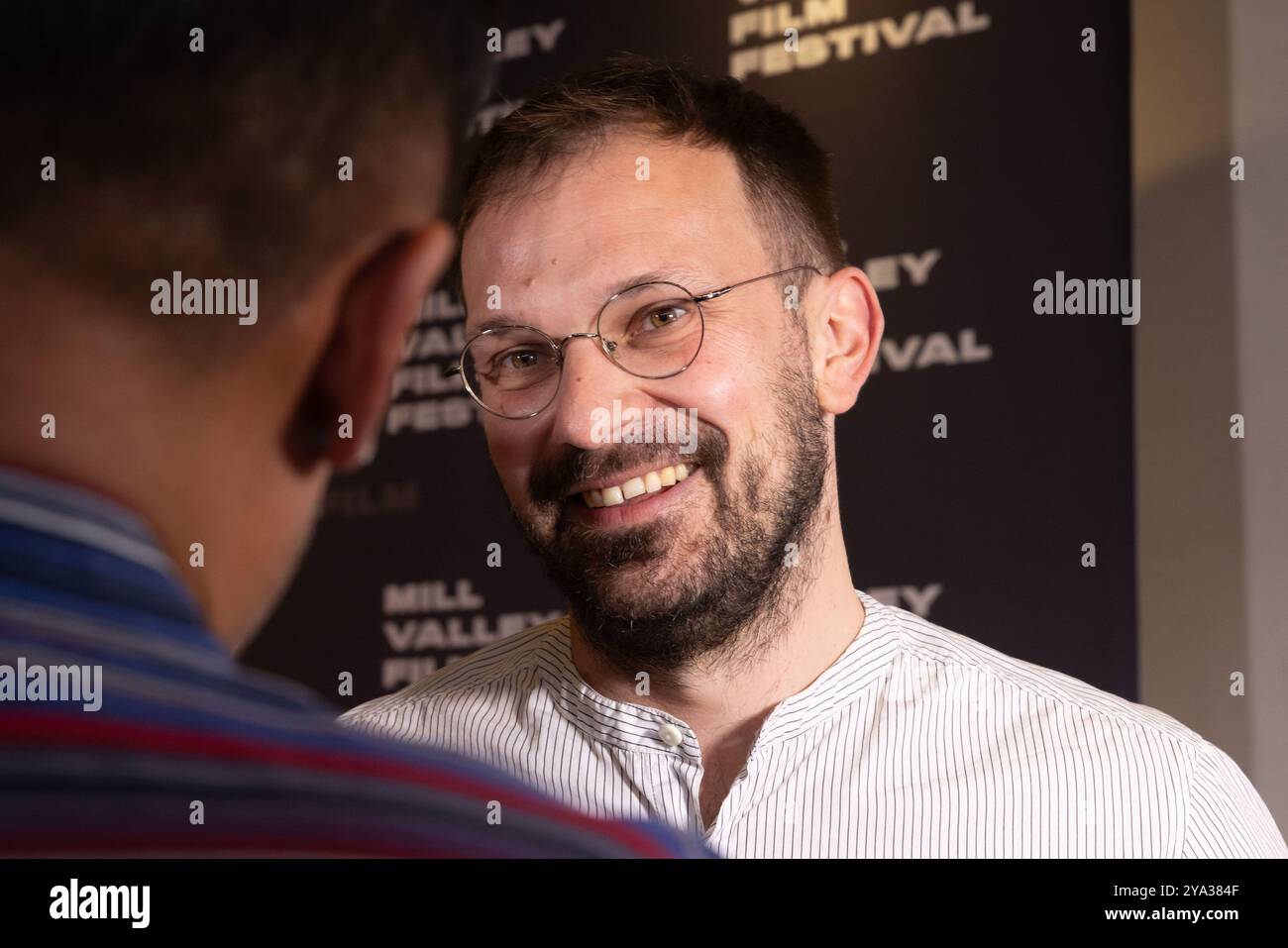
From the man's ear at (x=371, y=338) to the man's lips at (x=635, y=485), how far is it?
458mm

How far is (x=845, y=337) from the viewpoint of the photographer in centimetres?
159

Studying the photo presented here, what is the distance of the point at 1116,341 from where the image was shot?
5.45ft

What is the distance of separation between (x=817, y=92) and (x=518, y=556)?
92 cm

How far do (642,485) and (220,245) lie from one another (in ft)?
3.37

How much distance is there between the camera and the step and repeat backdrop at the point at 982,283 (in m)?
1.66

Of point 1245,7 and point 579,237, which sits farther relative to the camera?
point 1245,7

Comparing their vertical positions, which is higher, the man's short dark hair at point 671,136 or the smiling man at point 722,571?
the man's short dark hair at point 671,136

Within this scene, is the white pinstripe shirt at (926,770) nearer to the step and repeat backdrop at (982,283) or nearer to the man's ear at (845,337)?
the step and repeat backdrop at (982,283)

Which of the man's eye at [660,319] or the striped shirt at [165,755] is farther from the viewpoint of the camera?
the man's eye at [660,319]

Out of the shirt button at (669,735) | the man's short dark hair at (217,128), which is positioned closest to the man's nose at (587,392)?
the shirt button at (669,735)

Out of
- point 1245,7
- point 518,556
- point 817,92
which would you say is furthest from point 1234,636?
point 518,556

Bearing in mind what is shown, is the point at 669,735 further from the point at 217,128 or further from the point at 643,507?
the point at 217,128

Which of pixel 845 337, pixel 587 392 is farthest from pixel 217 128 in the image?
pixel 845 337
